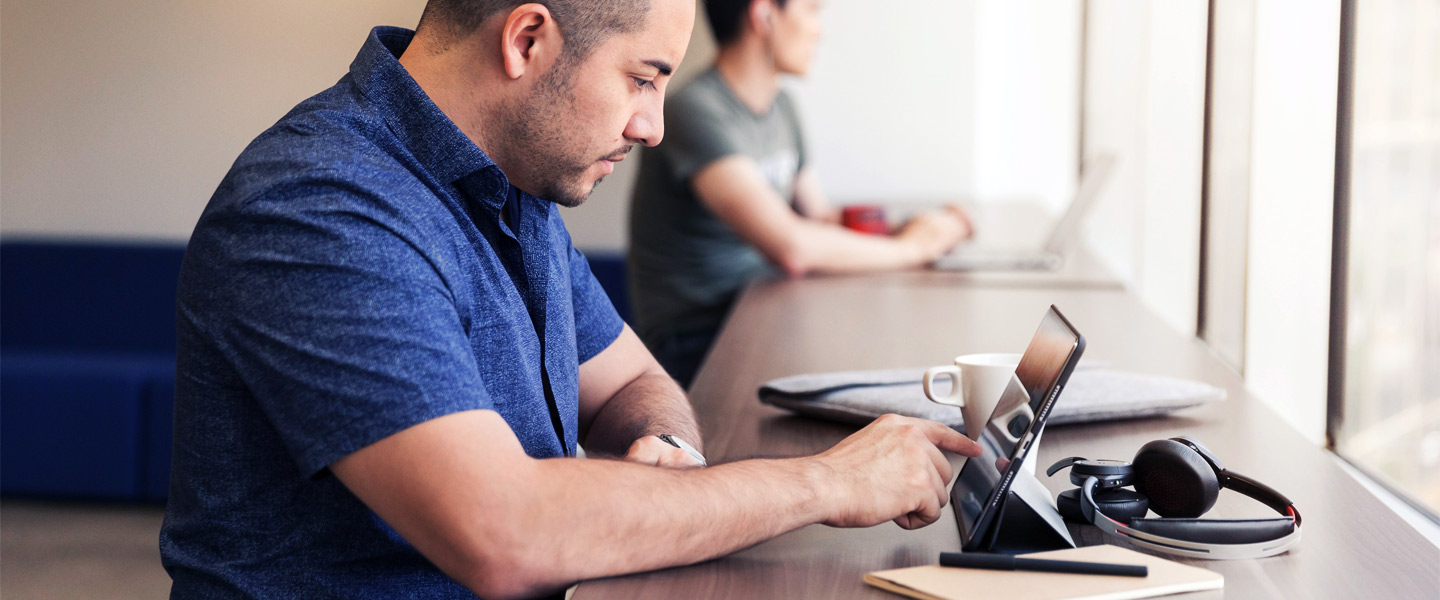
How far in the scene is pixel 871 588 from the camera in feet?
2.33

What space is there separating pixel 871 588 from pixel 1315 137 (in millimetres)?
1051

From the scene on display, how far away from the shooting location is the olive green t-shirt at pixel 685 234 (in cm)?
226

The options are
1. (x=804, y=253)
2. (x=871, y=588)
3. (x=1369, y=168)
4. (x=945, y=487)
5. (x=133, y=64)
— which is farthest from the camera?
(x=133, y=64)

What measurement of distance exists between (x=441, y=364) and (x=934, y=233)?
1871 mm

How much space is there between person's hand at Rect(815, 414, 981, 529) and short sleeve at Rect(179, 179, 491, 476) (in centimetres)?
28

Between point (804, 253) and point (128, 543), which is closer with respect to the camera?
point (804, 253)

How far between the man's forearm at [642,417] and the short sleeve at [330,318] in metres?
0.36

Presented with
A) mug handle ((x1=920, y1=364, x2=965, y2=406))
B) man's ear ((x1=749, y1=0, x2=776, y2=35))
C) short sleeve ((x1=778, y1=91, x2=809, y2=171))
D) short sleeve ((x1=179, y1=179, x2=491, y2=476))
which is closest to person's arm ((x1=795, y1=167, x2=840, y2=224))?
short sleeve ((x1=778, y1=91, x2=809, y2=171))

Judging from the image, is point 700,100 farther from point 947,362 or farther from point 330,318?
point 330,318

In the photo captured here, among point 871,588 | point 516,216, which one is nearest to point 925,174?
point 516,216

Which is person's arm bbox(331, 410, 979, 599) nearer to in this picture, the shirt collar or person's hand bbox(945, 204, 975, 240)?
the shirt collar

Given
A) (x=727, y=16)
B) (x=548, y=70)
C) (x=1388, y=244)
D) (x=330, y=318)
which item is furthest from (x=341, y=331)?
(x=727, y=16)

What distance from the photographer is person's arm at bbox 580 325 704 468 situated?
3.65ft

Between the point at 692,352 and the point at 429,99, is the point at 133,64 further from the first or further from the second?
the point at 429,99
